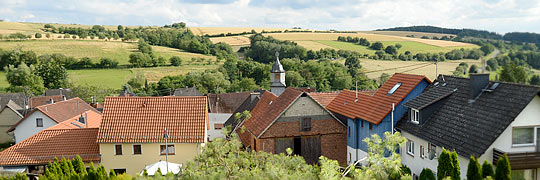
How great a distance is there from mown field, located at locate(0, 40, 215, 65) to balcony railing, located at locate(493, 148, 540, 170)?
8807 cm

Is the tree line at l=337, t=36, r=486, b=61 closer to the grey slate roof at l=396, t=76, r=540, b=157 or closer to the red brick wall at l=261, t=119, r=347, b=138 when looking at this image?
the grey slate roof at l=396, t=76, r=540, b=157

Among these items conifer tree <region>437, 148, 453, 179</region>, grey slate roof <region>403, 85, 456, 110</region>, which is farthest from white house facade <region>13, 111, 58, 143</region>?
conifer tree <region>437, 148, 453, 179</region>

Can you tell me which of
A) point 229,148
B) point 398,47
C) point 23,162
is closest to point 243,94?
point 398,47

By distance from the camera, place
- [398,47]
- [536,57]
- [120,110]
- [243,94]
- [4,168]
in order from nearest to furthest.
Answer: [536,57]
[4,168]
[120,110]
[398,47]
[243,94]

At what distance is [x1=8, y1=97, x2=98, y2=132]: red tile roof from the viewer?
1522 inches

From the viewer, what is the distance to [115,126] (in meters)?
25.5

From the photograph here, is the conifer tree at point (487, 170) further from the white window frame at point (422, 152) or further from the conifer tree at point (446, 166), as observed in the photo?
the white window frame at point (422, 152)

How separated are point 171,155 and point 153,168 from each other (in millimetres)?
2335

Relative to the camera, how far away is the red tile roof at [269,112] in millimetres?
26461

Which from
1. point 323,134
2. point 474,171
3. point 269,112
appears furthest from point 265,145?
point 474,171

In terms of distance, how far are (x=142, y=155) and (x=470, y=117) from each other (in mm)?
17925

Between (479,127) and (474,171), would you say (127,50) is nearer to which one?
(479,127)

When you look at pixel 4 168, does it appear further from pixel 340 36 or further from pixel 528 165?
pixel 340 36

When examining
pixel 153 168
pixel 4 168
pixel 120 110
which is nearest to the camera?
pixel 153 168
